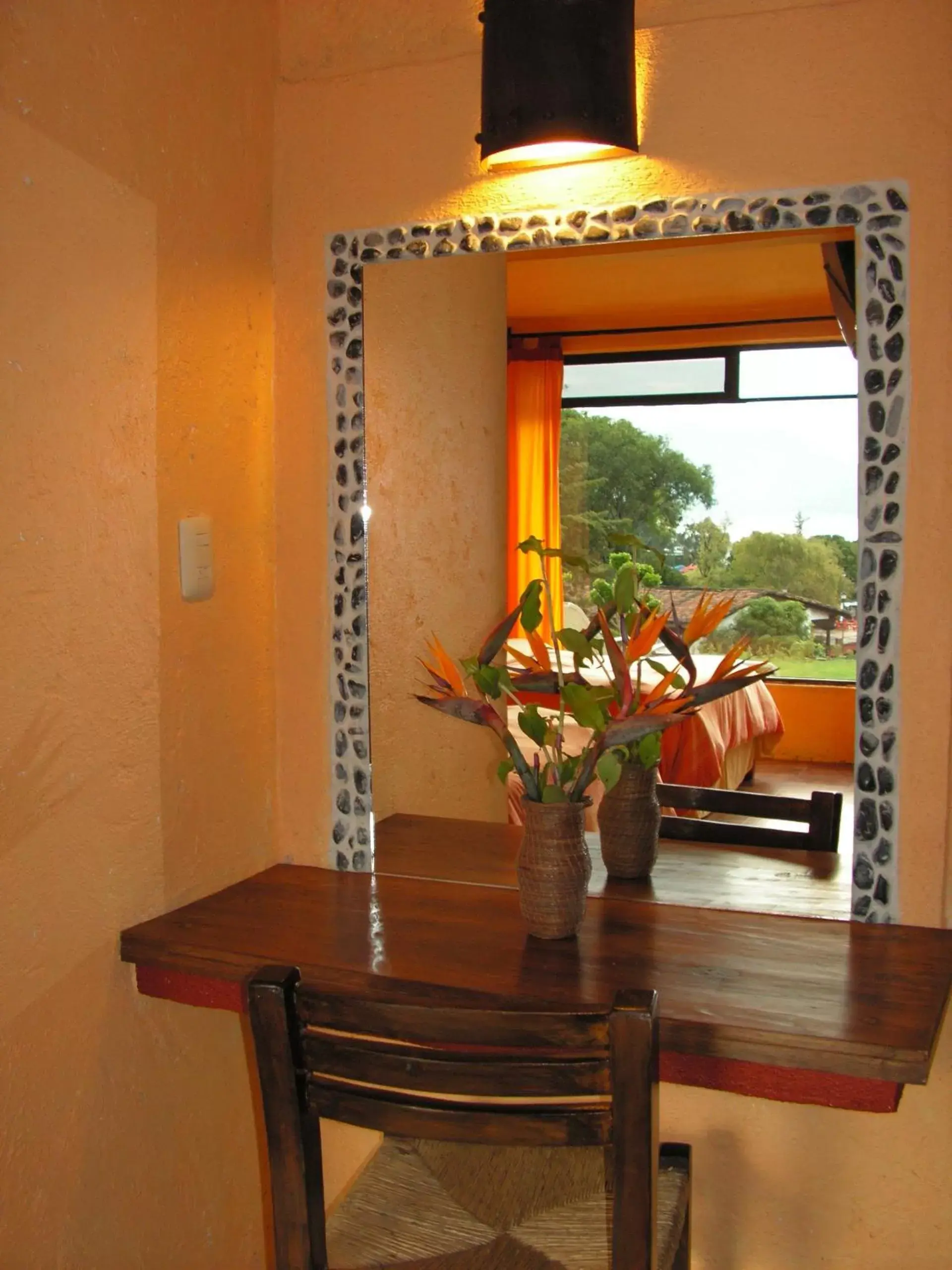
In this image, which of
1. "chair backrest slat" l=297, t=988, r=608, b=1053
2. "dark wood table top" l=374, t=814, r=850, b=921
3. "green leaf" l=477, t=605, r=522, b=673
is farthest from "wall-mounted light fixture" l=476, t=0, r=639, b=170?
"chair backrest slat" l=297, t=988, r=608, b=1053

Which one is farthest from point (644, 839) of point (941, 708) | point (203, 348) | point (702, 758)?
point (203, 348)

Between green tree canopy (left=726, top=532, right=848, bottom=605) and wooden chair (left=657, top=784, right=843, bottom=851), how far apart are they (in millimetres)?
278

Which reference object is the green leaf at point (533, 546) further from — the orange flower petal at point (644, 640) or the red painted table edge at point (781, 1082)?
the red painted table edge at point (781, 1082)

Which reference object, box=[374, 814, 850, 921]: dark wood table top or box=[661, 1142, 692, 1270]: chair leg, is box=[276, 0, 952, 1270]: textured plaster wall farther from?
box=[661, 1142, 692, 1270]: chair leg

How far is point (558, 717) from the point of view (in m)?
1.60

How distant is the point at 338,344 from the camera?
1.77m

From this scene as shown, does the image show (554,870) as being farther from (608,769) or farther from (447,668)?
(447,668)

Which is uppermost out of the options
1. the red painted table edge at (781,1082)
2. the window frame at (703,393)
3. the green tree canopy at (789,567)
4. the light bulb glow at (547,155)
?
the light bulb glow at (547,155)

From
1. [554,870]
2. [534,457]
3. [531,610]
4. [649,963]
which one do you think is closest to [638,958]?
[649,963]

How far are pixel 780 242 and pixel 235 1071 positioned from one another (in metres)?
1.45

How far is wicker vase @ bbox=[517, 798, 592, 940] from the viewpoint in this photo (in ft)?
4.81

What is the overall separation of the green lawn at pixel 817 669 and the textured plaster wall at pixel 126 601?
801mm

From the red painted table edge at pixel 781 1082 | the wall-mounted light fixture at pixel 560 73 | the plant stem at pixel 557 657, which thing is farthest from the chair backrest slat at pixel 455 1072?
the wall-mounted light fixture at pixel 560 73

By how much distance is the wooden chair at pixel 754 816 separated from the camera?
157 centimetres
